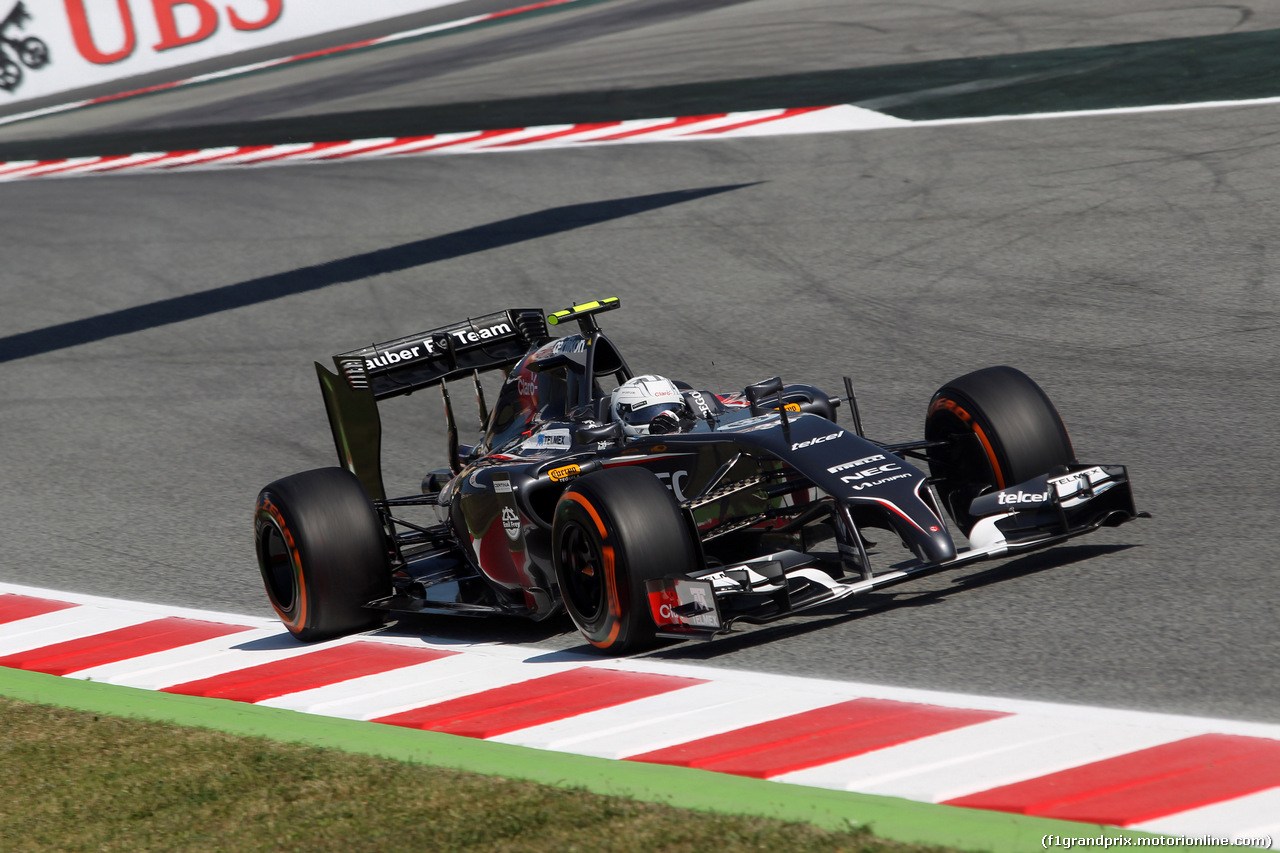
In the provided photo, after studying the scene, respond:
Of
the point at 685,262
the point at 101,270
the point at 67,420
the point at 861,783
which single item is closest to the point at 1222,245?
the point at 685,262

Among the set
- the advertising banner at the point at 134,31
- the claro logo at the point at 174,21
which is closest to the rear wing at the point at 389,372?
the advertising banner at the point at 134,31

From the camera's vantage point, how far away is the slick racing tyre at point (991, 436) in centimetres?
628

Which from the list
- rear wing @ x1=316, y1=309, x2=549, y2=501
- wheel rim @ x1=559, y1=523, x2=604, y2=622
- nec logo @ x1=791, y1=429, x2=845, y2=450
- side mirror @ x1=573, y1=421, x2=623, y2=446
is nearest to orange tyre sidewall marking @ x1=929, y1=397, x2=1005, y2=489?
nec logo @ x1=791, y1=429, x2=845, y2=450

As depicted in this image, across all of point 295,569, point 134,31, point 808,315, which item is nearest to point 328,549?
point 295,569

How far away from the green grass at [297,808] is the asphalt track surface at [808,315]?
1368 mm

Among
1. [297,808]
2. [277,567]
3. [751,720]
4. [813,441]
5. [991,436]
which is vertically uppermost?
[813,441]

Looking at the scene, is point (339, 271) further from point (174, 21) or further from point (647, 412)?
point (174, 21)

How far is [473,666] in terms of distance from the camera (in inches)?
246

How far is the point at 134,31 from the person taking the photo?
31.2m

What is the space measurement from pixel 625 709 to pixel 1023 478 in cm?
209

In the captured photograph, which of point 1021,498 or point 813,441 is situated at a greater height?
point 813,441

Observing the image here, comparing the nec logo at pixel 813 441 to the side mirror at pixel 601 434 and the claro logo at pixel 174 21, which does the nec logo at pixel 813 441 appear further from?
the claro logo at pixel 174 21

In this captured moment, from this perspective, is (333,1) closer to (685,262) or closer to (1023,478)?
(685,262)

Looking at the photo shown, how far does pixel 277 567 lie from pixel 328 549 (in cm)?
55
